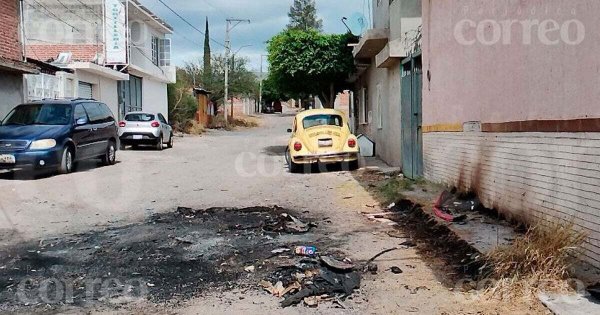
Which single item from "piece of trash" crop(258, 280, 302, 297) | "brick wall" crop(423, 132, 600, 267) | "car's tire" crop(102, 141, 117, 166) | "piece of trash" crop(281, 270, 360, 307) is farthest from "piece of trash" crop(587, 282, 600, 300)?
"car's tire" crop(102, 141, 117, 166)

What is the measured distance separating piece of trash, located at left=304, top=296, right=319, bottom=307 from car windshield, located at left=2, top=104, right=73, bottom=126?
11610 millimetres

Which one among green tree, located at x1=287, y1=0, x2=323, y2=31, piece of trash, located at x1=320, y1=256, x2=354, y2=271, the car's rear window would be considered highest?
green tree, located at x1=287, y1=0, x2=323, y2=31

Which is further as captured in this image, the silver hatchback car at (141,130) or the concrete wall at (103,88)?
the concrete wall at (103,88)

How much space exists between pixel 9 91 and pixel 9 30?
6.12 feet

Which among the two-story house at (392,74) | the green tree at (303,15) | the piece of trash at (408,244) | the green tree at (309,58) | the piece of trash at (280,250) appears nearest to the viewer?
the piece of trash at (280,250)

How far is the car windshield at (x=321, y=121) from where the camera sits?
1577 cm

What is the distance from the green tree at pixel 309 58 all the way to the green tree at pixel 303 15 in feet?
186

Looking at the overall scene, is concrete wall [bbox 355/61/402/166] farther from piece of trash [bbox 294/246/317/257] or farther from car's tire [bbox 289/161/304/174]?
piece of trash [bbox 294/246/317/257]

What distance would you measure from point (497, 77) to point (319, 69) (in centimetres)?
1465

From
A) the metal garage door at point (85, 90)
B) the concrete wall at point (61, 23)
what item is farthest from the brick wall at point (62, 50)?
the metal garage door at point (85, 90)

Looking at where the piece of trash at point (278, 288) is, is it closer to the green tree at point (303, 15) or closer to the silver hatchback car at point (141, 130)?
the silver hatchback car at point (141, 130)

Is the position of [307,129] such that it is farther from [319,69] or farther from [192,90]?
[192,90]

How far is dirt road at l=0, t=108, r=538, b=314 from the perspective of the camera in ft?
15.5

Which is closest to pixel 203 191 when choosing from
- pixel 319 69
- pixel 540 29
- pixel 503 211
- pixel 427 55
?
pixel 427 55
